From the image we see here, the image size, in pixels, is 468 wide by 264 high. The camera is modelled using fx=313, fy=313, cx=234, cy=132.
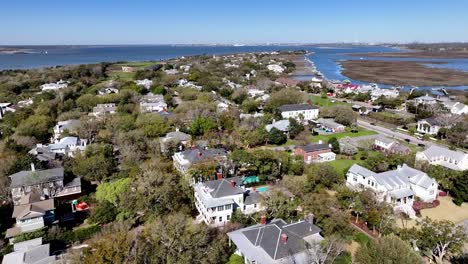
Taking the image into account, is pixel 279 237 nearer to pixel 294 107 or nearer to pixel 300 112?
pixel 300 112

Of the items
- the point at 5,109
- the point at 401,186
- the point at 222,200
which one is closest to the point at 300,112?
the point at 401,186

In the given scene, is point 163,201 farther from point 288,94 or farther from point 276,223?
point 288,94

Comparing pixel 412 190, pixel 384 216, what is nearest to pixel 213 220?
pixel 384 216

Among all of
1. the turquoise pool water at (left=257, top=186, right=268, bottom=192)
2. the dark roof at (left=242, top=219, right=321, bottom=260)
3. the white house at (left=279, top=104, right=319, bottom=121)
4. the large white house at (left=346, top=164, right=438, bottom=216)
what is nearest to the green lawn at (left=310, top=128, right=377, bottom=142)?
the white house at (left=279, top=104, right=319, bottom=121)

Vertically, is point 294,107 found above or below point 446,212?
above

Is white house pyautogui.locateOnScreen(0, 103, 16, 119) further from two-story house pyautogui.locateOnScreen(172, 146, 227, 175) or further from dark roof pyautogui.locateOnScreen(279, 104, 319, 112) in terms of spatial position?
dark roof pyautogui.locateOnScreen(279, 104, 319, 112)

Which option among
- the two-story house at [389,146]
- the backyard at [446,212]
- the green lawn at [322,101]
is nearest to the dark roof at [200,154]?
the backyard at [446,212]

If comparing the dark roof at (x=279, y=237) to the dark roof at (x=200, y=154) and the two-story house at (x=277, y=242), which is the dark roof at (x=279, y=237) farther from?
the dark roof at (x=200, y=154)
